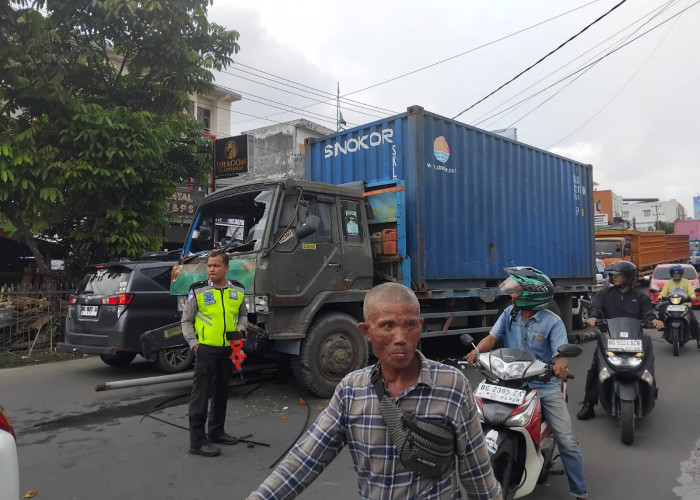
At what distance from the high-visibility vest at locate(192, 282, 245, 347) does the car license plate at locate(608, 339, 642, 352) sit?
3.37 metres

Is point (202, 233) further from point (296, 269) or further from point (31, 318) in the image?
point (31, 318)

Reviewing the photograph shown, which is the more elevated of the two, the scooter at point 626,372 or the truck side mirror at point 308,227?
the truck side mirror at point 308,227

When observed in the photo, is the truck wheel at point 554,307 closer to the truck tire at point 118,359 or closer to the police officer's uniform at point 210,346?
the police officer's uniform at point 210,346

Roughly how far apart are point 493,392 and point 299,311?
3.06 m

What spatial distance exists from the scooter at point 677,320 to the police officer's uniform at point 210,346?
7.59m

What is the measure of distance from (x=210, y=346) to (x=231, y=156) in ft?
39.6

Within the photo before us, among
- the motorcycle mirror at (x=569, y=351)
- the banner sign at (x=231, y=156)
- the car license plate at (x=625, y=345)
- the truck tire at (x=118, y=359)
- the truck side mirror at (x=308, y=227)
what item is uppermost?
the banner sign at (x=231, y=156)

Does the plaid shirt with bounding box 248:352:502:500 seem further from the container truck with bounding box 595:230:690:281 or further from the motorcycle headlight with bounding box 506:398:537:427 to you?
the container truck with bounding box 595:230:690:281

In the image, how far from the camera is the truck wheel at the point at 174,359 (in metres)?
Result: 7.45

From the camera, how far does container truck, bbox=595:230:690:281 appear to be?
2045 cm

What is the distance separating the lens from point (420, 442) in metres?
1.51

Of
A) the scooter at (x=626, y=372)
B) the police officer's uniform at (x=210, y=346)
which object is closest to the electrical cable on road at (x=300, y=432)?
Answer: the police officer's uniform at (x=210, y=346)

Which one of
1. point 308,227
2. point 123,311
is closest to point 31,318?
point 123,311

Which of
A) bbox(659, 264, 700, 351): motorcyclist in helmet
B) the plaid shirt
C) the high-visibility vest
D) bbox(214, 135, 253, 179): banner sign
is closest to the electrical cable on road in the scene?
the high-visibility vest
